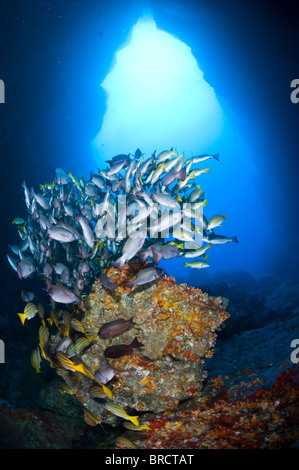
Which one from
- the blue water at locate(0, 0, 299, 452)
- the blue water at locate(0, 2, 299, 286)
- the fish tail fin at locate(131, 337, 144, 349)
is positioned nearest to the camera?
→ the fish tail fin at locate(131, 337, 144, 349)

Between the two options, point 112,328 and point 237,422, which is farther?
point 112,328

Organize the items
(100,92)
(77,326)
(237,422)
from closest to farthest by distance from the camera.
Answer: (237,422), (77,326), (100,92)

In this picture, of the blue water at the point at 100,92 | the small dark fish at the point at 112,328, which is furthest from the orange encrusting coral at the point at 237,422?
the blue water at the point at 100,92

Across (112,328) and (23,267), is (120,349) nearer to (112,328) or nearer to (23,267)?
(112,328)

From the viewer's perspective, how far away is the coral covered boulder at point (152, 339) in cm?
386

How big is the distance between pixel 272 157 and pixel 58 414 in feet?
91.1

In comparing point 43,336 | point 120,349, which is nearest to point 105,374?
point 120,349

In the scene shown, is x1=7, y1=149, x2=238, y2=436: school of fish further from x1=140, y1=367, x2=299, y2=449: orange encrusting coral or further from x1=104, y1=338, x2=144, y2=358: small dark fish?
x1=140, y1=367, x2=299, y2=449: orange encrusting coral

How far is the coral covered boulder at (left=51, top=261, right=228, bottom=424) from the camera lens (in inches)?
152

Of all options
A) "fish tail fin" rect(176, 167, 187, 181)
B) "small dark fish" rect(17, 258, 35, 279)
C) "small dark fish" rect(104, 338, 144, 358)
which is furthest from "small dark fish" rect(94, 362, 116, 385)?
"fish tail fin" rect(176, 167, 187, 181)

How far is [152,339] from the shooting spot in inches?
158

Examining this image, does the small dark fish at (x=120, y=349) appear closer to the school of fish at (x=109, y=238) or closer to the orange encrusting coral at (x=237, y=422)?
the school of fish at (x=109, y=238)

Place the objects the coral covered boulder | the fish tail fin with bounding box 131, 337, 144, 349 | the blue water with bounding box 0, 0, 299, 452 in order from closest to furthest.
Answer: the fish tail fin with bounding box 131, 337, 144, 349 < the coral covered boulder < the blue water with bounding box 0, 0, 299, 452
